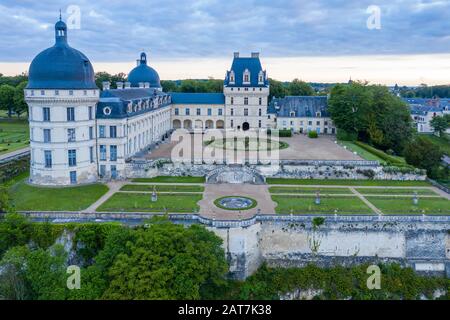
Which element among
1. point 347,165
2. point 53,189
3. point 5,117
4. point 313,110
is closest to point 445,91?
point 313,110

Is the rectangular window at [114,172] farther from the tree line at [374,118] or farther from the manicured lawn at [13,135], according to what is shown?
the tree line at [374,118]

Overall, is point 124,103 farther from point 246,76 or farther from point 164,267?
point 246,76

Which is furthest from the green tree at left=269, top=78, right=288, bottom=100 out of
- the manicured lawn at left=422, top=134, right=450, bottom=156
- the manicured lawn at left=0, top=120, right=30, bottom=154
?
the manicured lawn at left=0, top=120, right=30, bottom=154

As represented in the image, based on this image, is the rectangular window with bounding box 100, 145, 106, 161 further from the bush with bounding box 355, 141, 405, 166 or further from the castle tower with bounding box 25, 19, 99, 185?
the bush with bounding box 355, 141, 405, 166

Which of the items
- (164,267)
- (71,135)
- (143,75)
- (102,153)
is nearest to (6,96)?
(143,75)

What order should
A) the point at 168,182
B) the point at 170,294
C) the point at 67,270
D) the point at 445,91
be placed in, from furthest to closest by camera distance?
1. the point at 445,91
2. the point at 168,182
3. the point at 67,270
4. the point at 170,294

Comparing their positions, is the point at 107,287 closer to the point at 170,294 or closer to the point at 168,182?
the point at 170,294
